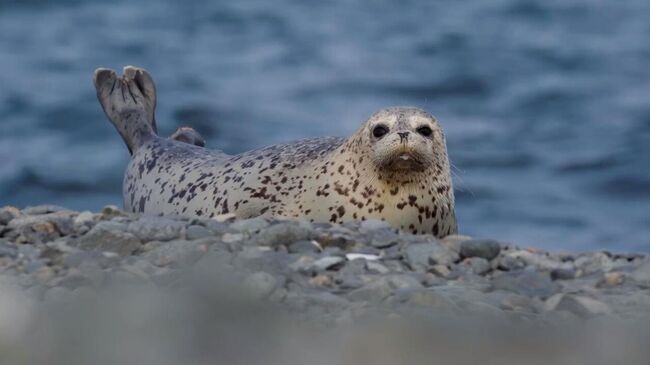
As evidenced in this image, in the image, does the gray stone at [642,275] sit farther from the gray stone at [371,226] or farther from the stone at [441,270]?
the gray stone at [371,226]

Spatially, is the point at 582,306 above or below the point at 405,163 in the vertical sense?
below

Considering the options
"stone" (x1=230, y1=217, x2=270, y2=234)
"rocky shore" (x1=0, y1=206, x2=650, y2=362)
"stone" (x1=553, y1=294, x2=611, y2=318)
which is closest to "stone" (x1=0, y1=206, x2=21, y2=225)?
"rocky shore" (x1=0, y1=206, x2=650, y2=362)

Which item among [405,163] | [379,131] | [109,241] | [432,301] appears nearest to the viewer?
[432,301]

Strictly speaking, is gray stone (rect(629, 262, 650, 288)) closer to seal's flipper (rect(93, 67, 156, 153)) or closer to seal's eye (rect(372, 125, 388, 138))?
seal's eye (rect(372, 125, 388, 138))

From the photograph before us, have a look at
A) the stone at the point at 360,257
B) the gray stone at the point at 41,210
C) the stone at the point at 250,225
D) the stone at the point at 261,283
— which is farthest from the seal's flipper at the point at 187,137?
the stone at the point at 261,283

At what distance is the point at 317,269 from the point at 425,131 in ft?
7.99

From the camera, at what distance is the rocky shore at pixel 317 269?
19.5 feet

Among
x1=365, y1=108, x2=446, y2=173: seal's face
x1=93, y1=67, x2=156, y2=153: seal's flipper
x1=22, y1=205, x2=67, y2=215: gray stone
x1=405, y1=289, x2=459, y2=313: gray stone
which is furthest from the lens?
x1=93, y1=67, x2=156, y2=153: seal's flipper

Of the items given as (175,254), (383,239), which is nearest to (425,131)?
(383,239)

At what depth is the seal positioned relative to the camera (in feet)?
29.2

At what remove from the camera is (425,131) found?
8.91 meters

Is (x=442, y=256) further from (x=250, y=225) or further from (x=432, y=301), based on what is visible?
(x=432, y=301)

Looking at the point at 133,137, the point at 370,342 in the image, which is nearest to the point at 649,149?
the point at 133,137

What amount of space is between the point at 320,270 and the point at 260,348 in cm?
205
